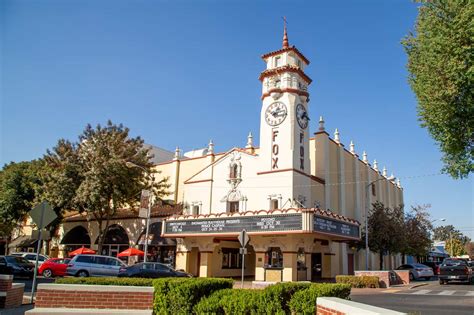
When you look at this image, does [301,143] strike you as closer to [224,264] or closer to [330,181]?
[330,181]

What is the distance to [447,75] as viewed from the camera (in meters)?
15.3

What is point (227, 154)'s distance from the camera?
35.1 m

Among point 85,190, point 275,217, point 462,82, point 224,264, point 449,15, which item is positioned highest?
point 449,15

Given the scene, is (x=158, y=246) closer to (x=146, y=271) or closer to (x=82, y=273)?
(x=82, y=273)

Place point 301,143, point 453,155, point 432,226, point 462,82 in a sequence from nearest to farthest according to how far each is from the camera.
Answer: point 462,82
point 453,155
point 301,143
point 432,226

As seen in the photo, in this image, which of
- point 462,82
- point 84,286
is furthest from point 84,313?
point 462,82

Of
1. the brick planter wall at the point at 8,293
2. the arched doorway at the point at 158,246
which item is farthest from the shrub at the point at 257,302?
the arched doorway at the point at 158,246

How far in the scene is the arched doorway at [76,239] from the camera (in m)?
41.1

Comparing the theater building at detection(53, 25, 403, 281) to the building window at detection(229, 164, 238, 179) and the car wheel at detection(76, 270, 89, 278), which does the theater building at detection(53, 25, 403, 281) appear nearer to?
the building window at detection(229, 164, 238, 179)

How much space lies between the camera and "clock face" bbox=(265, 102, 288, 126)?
106ft

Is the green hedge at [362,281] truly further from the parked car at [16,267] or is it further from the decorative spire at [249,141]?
the parked car at [16,267]

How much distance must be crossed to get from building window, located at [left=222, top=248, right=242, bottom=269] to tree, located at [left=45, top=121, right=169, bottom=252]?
8.41 metres

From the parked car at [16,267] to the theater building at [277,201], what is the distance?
10157mm

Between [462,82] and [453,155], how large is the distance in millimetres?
4132
